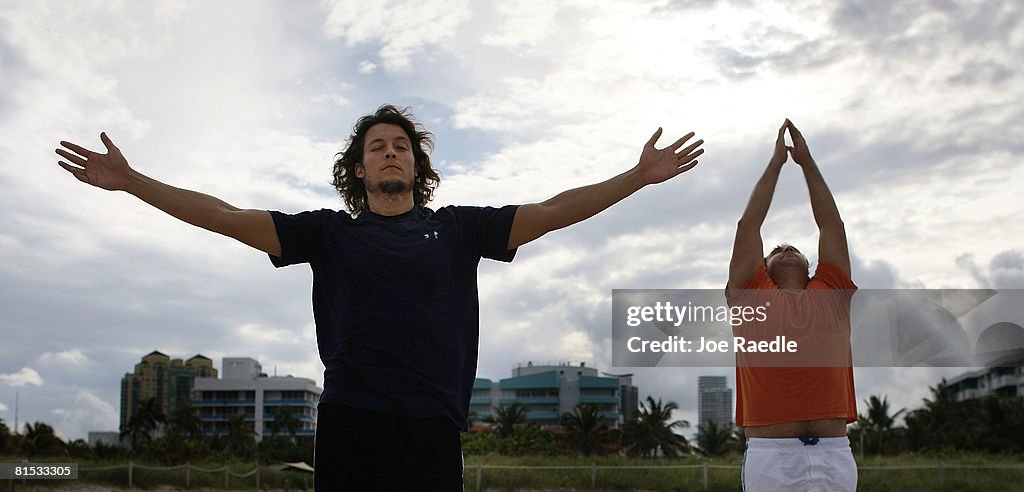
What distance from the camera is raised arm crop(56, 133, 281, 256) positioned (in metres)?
3.56

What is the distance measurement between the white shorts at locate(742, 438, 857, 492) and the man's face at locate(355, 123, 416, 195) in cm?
209

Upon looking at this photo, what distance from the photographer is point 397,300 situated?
3322mm

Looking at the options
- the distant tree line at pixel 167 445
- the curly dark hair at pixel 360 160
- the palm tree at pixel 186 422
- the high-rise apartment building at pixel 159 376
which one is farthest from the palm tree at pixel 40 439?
the high-rise apartment building at pixel 159 376

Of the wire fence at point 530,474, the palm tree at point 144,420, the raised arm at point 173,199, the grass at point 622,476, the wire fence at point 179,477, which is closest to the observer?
the raised arm at point 173,199

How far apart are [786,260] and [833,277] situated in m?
0.24

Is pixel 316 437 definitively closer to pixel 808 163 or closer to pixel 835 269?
pixel 835 269

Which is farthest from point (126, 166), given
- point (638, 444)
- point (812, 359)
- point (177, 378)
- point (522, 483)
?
point (177, 378)

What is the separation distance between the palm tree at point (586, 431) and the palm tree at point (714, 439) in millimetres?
5902

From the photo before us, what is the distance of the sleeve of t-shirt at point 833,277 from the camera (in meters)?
4.64

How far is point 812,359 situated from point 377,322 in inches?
86.7

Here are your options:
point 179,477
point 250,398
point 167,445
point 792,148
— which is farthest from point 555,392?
point 792,148

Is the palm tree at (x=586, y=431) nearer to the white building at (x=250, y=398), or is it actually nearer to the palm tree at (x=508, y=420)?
the palm tree at (x=508, y=420)

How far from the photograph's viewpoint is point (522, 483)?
87.5 feet

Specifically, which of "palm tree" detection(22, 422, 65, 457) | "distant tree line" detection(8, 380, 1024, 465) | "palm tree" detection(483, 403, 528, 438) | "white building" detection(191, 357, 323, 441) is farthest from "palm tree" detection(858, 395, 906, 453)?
"white building" detection(191, 357, 323, 441)
